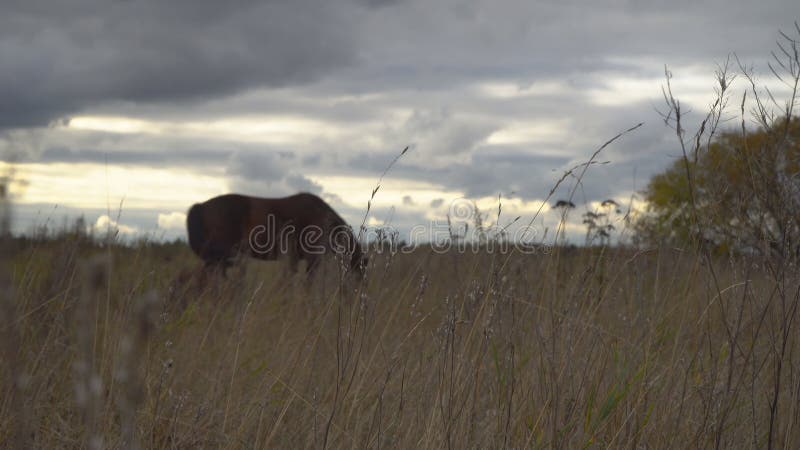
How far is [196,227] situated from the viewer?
10.5 m

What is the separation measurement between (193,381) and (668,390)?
2.42m

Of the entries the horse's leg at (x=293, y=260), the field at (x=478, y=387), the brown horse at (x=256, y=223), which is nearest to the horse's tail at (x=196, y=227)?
the brown horse at (x=256, y=223)

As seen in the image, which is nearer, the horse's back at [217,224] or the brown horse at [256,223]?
the brown horse at [256,223]

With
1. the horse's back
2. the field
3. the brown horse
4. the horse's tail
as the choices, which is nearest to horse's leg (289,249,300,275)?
the brown horse

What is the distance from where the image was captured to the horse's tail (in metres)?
10.4

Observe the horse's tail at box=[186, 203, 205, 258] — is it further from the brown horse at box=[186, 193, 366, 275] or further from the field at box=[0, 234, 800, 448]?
the field at box=[0, 234, 800, 448]

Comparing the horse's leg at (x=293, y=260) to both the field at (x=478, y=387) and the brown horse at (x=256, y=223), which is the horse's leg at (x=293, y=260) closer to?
the brown horse at (x=256, y=223)

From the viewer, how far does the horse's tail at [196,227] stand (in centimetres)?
1040

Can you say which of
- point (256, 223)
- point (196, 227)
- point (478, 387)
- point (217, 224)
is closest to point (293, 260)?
point (256, 223)

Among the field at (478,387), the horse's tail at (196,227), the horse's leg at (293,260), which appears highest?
the horse's tail at (196,227)

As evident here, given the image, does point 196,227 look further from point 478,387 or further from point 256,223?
point 478,387

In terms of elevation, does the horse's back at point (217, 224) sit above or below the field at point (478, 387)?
above

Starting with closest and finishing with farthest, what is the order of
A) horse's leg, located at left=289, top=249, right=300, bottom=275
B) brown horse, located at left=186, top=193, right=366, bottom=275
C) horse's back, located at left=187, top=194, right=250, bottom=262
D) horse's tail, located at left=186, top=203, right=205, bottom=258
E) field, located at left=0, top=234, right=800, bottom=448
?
field, located at left=0, top=234, right=800, bottom=448 < horse's leg, located at left=289, top=249, right=300, bottom=275 < brown horse, located at left=186, top=193, right=366, bottom=275 < horse's back, located at left=187, top=194, right=250, bottom=262 < horse's tail, located at left=186, top=203, right=205, bottom=258

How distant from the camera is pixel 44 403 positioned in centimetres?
327
